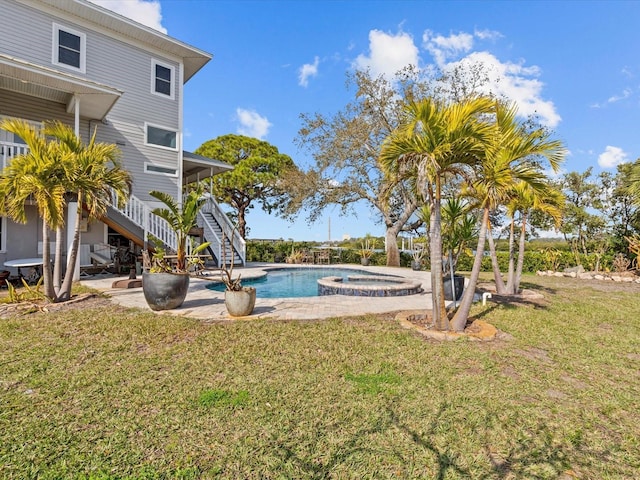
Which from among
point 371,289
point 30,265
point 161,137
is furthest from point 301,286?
point 161,137

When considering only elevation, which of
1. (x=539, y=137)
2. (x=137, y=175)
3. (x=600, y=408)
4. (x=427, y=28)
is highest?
(x=427, y=28)

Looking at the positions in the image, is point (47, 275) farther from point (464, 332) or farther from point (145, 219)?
point (464, 332)

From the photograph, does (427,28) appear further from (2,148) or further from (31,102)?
(2,148)

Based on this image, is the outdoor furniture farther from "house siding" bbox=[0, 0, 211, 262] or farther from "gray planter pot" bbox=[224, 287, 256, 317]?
"gray planter pot" bbox=[224, 287, 256, 317]

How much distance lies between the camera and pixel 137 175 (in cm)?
1364

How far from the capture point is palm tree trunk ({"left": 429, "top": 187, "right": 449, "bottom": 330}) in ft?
17.8

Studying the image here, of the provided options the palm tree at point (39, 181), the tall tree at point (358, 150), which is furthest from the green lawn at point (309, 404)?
the tall tree at point (358, 150)

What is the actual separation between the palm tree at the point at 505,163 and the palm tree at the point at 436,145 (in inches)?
8.8

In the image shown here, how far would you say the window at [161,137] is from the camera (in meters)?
14.1

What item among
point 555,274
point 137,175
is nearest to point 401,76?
point 555,274

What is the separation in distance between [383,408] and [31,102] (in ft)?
50.3

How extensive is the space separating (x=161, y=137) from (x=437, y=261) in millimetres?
13635

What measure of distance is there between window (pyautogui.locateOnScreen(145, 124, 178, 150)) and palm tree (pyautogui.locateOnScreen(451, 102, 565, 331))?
1335 centimetres

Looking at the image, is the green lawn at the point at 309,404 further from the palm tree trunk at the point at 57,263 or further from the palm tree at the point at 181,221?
→ the palm tree trunk at the point at 57,263
